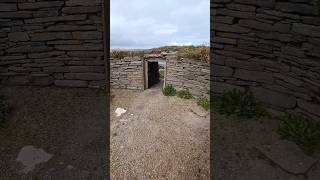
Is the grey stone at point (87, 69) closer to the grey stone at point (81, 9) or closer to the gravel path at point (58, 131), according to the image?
the gravel path at point (58, 131)

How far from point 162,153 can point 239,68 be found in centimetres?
252

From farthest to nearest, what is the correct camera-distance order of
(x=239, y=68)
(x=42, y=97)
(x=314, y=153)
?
1. (x=42, y=97)
2. (x=239, y=68)
3. (x=314, y=153)

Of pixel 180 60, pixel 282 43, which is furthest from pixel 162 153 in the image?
pixel 180 60

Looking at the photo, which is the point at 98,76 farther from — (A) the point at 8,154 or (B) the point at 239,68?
(B) the point at 239,68

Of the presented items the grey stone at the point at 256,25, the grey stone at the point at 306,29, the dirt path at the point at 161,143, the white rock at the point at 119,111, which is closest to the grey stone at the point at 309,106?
the grey stone at the point at 306,29

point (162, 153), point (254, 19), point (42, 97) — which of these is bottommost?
point (162, 153)

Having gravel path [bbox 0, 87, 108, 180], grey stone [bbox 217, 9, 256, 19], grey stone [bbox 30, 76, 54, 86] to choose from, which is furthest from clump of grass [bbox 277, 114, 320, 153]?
grey stone [bbox 30, 76, 54, 86]

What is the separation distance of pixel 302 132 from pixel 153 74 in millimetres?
7781

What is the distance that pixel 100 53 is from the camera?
23.1 ft

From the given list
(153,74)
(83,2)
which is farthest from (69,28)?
(153,74)

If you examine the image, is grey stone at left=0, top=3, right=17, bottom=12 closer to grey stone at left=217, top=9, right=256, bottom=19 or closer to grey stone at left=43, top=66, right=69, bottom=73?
grey stone at left=43, top=66, right=69, bottom=73

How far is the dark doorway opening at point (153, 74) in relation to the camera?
480 inches

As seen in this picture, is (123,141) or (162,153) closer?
(162,153)

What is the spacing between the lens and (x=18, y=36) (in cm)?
719
